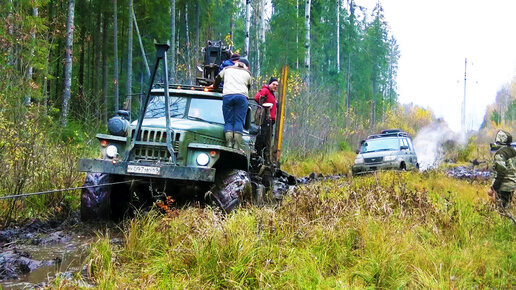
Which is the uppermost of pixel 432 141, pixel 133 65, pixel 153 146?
pixel 133 65

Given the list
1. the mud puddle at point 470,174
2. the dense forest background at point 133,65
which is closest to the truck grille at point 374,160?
the mud puddle at point 470,174

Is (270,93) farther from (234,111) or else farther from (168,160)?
(168,160)

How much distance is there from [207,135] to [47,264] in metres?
3.04

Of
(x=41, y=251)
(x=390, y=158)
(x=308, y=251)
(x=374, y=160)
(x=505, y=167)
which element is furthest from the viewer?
(x=374, y=160)

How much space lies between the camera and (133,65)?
33344mm

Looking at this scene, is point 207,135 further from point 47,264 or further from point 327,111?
point 327,111

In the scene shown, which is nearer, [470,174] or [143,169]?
[143,169]

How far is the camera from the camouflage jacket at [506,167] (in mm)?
8586

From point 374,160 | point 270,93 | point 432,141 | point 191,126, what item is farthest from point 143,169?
point 432,141

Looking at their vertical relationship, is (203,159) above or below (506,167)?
above

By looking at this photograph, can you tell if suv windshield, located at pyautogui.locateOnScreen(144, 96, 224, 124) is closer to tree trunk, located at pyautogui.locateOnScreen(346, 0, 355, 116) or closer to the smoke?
the smoke

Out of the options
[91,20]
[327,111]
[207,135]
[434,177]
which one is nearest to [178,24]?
[91,20]

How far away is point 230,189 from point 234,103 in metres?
1.40

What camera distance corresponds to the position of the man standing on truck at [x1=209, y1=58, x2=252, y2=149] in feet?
24.9
